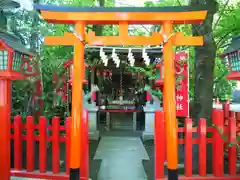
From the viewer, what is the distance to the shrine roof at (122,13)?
4680 millimetres

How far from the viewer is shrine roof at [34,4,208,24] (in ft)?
15.4

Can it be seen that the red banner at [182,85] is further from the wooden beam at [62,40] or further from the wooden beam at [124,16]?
the wooden beam at [62,40]

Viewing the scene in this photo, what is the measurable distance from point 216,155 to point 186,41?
8.07 feet

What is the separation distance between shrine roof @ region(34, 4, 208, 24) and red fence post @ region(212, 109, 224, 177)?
2036 mm

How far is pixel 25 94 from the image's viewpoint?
8414mm

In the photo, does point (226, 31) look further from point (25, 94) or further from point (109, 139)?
point (25, 94)


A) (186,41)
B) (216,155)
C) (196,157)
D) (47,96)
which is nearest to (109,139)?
(47,96)

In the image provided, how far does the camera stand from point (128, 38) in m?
4.89

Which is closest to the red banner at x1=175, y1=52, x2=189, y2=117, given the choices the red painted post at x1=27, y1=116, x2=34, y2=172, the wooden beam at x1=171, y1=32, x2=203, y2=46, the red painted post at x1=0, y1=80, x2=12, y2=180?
the wooden beam at x1=171, y1=32, x2=203, y2=46

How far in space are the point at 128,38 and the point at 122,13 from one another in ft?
Result: 1.55

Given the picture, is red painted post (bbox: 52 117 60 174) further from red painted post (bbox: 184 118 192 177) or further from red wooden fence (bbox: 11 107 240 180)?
red painted post (bbox: 184 118 192 177)

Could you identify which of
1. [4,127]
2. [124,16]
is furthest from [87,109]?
[124,16]

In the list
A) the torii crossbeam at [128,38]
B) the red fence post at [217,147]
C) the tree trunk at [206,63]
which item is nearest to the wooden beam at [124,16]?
the torii crossbeam at [128,38]

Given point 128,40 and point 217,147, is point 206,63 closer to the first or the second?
point 217,147
